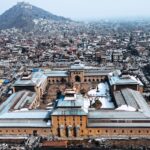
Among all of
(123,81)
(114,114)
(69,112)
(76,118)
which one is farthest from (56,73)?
(76,118)

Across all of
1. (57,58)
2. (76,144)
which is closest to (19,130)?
(76,144)

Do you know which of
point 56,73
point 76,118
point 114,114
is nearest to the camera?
point 76,118

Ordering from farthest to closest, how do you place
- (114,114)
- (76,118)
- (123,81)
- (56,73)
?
1. (56,73)
2. (123,81)
3. (114,114)
4. (76,118)

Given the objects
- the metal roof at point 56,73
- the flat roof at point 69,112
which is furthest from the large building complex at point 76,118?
the metal roof at point 56,73

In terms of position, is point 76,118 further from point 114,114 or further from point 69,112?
point 114,114

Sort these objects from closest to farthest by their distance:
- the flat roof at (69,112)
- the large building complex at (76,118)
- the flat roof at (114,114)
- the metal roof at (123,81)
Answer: the flat roof at (69,112) → the large building complex at (76,118) → the flat roof at (114,114) → the metal roof at (123,81)

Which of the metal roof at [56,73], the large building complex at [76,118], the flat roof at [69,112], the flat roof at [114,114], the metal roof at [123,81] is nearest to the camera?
the flat roof at [69,112]

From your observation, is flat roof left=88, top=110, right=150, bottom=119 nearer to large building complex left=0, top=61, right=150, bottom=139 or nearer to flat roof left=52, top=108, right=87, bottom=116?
large building complex left=0, top=61, right=150, bottom=139

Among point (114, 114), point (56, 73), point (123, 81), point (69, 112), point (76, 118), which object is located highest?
point (123, 81)

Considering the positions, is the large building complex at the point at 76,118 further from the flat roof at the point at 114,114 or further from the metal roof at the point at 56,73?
the metal roof at the point at 56,73

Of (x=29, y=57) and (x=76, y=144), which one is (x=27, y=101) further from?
(x=29, y=57)

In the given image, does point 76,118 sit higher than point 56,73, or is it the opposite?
point 76,118
